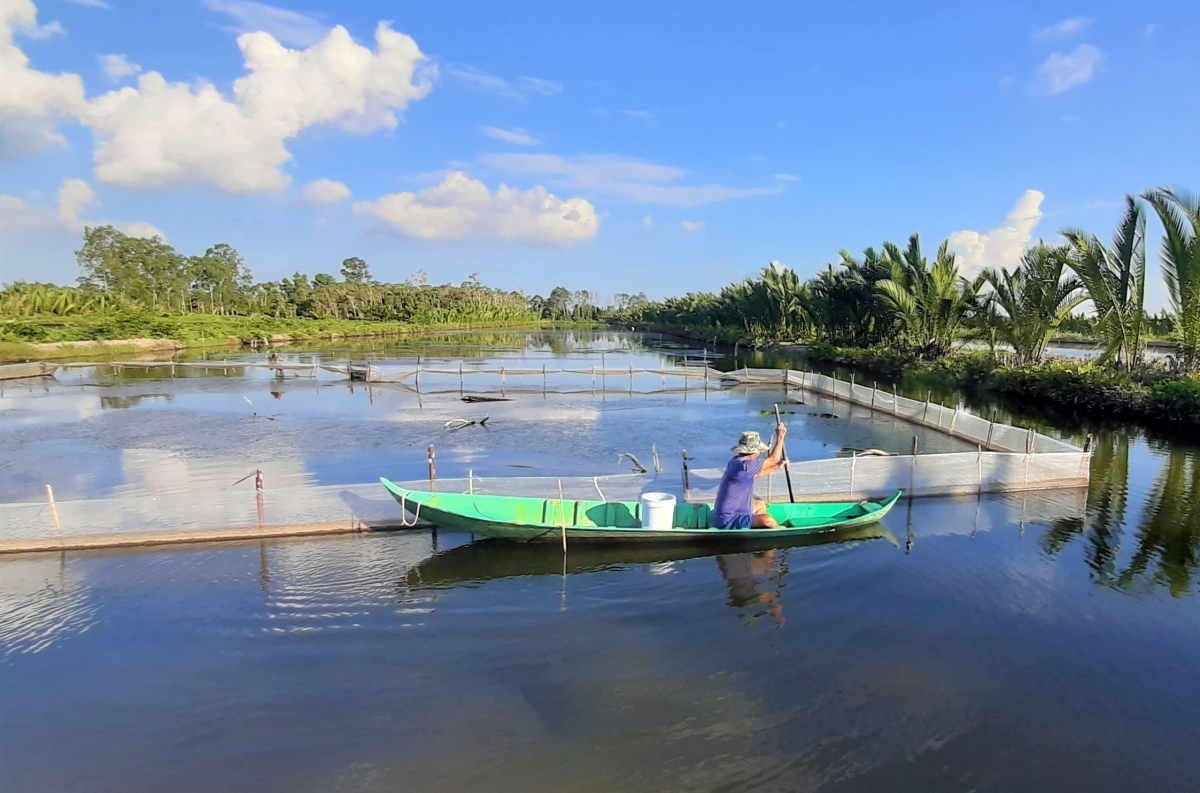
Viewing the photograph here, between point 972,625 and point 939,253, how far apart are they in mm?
28164

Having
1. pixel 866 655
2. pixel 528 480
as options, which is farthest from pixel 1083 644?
pixel 528 480

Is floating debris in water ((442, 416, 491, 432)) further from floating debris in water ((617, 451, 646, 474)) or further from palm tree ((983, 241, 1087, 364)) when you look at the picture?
palm tree ((983, 241, 1087, 364))

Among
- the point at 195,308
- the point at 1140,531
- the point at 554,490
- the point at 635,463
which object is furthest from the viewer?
the point at 195,308

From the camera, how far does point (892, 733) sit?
19.0ft

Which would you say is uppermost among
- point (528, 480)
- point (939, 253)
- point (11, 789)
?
point (939, 253)

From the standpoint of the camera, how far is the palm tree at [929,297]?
3095cm

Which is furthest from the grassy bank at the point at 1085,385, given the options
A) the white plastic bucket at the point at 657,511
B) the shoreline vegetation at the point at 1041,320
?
the white plastic bucket at the point at 657,511

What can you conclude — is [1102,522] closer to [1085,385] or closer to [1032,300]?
[1085,385]

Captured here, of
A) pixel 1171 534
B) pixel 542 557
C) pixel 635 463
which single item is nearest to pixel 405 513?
pixel 542 557

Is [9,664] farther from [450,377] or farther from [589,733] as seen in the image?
[450,377]

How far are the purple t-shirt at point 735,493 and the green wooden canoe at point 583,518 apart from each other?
0.25 m

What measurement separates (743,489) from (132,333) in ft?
183

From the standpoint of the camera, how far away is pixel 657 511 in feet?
31.3

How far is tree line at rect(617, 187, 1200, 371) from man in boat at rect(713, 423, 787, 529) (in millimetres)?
16120
